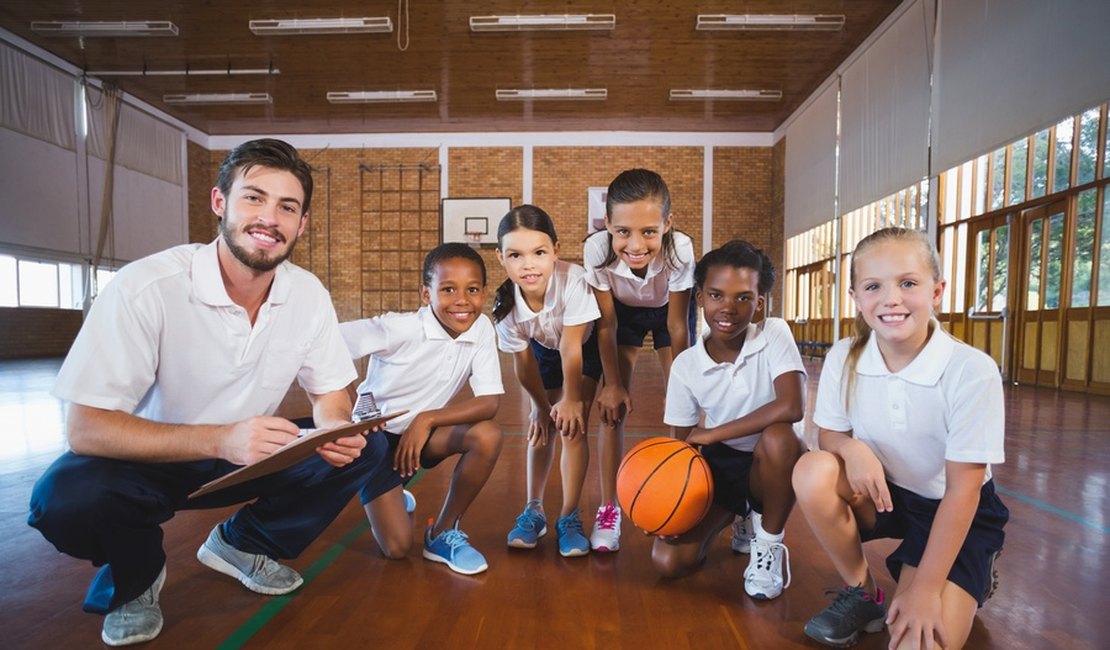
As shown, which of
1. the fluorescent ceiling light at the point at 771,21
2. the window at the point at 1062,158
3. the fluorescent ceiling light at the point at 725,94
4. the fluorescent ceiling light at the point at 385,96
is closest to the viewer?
the window at the point at 1062,158

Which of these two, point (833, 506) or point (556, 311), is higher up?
point (556, 311)

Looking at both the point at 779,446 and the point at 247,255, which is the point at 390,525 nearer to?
the point at 247,255

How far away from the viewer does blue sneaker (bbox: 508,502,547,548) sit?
206 cm

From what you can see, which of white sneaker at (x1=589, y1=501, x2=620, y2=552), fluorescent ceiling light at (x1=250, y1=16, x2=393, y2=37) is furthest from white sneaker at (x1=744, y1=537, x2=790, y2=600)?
fluorescent ceiling light at (x1=250, y1=16, x2=393, y2=37)

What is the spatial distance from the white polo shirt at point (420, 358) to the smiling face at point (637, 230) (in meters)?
0.56

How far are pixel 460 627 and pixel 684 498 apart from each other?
2.21ft

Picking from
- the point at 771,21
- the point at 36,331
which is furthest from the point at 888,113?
the point at 36,331

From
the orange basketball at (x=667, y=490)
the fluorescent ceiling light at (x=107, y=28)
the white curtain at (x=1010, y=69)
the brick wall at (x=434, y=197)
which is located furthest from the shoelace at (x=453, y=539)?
the brick wall at (x=434, y=197)

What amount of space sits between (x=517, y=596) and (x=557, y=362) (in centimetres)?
101

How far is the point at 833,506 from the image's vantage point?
148 cm

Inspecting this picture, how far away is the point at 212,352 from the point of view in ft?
5.15

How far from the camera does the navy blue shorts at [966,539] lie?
4.56 ft

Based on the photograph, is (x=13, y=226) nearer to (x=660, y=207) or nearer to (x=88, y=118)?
(x=88, y=118)

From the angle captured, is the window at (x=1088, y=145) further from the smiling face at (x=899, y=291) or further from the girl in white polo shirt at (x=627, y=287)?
the smiling face at (x=899, y=291)
